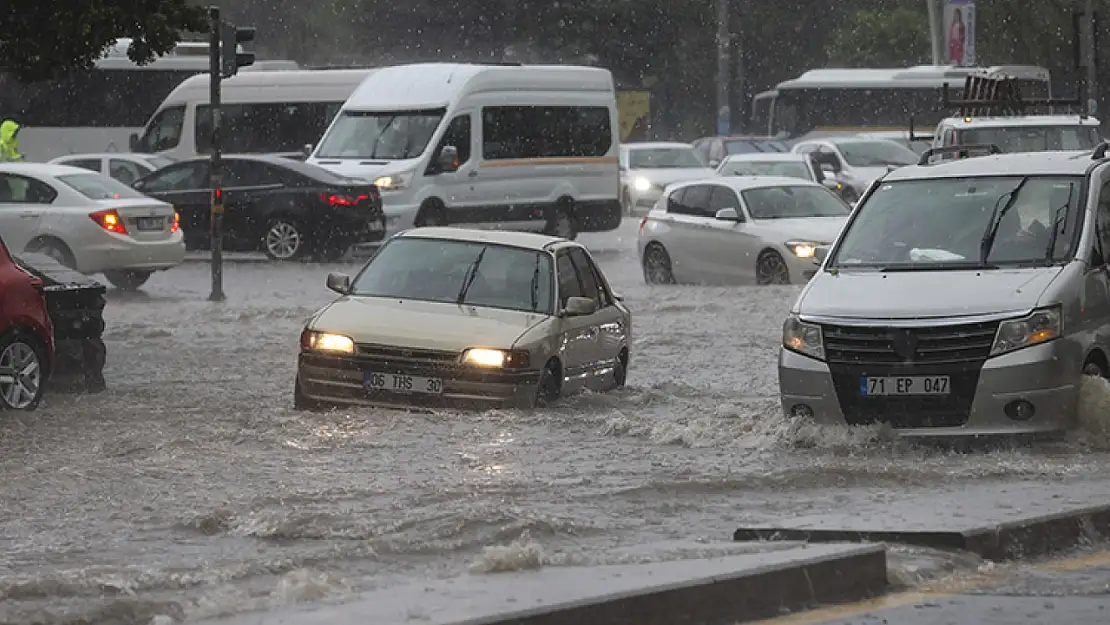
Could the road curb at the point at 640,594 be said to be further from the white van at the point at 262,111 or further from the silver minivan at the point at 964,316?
the white van at the point at 262,111

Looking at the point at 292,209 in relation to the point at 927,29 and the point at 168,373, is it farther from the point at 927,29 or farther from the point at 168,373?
the point at 927,29

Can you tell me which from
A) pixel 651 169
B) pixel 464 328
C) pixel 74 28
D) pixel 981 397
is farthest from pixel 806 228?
pixel 651 169

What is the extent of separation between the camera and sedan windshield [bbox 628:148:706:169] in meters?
49.2

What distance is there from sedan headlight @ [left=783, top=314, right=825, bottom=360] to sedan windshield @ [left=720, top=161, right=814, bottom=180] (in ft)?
80.4

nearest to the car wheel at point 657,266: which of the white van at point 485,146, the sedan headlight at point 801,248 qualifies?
the sedan headlight at point 801,248

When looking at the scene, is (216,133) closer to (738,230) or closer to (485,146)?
(738,230)

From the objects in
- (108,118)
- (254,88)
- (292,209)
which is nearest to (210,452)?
(292,209)

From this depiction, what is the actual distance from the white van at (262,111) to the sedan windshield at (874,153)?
921 centimetres

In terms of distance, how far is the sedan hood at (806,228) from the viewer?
2616 cm

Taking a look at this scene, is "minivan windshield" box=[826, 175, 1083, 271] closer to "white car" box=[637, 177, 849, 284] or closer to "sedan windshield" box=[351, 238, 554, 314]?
"sedan windshield" box=[351, 238, 554, 314]

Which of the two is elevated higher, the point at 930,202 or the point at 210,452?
the point at 930,202

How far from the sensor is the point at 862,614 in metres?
8.06

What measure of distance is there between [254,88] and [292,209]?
10.3 metres

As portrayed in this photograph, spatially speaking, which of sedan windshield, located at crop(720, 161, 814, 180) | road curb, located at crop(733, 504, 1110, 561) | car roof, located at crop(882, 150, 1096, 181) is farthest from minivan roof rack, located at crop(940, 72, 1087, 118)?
road curb, located at crop(733, 504, 1110, 561)
